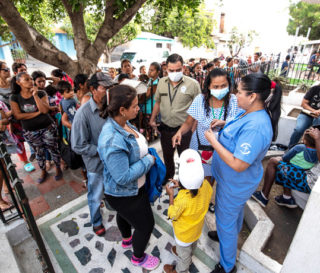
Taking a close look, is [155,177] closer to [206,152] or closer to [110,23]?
[206,152]

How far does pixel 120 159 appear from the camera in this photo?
1598 millimetres

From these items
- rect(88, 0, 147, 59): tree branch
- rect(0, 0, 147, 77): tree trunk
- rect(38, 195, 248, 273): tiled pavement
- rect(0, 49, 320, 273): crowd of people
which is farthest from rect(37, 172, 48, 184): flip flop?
rect(88, 0, 147, 59): tree branch

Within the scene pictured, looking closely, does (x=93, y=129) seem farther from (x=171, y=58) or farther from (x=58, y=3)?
(x=58, y=3)

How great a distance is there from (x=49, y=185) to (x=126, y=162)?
2.77 m

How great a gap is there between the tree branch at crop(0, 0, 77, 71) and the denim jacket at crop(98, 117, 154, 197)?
298cm

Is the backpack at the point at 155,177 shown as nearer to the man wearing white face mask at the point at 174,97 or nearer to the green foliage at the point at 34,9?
the man wearing white face mask at the point at 174,97

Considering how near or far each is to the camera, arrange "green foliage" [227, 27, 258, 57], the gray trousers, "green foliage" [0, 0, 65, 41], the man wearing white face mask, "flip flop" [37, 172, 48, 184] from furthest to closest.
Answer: "green foliage" [227, 27, 258, 57] < "green foliage" [0, 0, 65, 41] < "flip flop" [37, 172, 48, 184] < the man wearing white face mask < the gray trousers

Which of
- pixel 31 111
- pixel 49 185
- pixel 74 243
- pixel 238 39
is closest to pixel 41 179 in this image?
pixel 49 185

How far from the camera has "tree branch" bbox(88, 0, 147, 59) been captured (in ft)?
13.2

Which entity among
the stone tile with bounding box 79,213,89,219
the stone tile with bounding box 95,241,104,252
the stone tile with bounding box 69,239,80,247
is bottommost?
the stone tile with bounding box 95,241,104,252

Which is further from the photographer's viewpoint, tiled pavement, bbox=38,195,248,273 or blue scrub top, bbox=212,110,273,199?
tiled pavement, bbox=38,195,248,273

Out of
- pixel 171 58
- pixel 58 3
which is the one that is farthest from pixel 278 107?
pixel 58 3

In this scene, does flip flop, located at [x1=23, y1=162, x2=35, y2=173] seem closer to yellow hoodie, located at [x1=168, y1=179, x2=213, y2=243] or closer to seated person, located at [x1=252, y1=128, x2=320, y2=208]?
yellow hoodie, located at [x1=168, y1=179, x2=213, y2=243]

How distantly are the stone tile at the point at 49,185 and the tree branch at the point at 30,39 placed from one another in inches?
88.9
